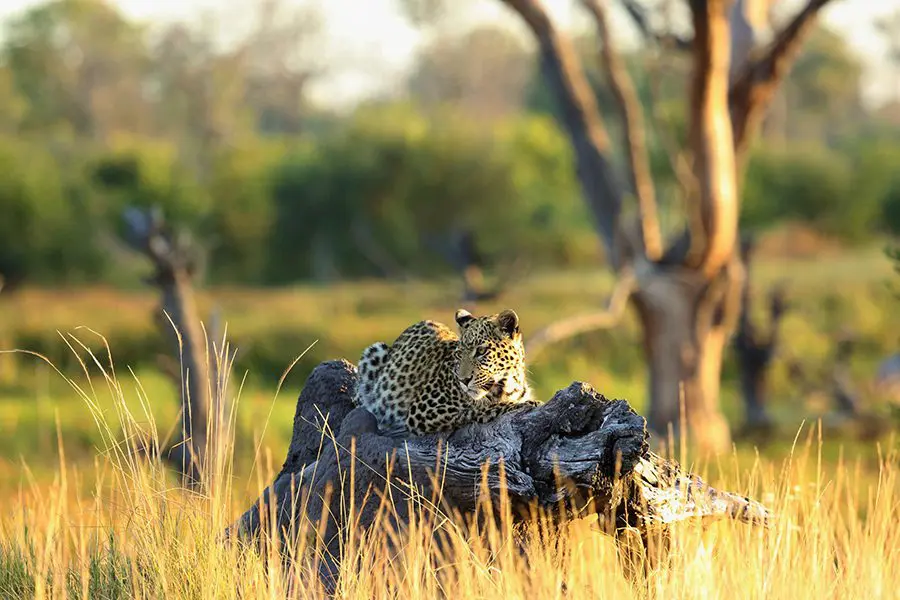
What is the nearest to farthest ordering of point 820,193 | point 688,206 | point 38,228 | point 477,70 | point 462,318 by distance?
point 462,318
point 688,206
point 38,228
point 820,193
point 477,70

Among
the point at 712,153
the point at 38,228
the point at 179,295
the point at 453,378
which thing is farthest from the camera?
the point at 38,228

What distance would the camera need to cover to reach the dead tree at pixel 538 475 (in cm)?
488

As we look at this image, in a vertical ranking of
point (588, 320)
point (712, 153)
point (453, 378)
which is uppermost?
point (712, 153)

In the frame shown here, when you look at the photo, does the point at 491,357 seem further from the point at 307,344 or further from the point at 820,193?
the point at 820,193

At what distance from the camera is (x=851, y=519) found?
560 centimetres

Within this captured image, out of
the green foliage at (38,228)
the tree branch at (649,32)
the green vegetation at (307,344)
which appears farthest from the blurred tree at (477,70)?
the tree branch at (649,32)

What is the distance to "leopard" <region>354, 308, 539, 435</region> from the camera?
17.3 feet

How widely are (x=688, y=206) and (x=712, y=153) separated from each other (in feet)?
2.05

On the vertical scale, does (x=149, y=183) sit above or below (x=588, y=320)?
above

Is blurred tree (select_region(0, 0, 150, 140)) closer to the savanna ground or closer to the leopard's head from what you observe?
the savanna ground

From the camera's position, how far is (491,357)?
5.27 meters

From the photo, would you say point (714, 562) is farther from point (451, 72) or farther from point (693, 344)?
point (451, 72)

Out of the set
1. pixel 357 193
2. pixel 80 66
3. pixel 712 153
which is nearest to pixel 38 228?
pixel 357 193

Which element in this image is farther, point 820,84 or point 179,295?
point 820,84
